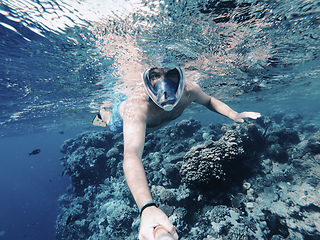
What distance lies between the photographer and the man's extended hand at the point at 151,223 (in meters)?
1.34

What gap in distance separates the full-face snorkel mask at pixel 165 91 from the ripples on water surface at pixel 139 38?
2.84 m

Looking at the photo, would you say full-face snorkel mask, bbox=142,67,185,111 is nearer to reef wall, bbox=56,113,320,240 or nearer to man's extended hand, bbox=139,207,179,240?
man's extended hand, bbox=139,207,179,240

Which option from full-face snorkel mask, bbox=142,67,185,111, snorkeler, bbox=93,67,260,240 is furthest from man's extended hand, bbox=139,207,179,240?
full-face snorkel mask, bbox=142,67,185,111

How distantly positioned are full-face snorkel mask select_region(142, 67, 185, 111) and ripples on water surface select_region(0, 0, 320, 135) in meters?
2.84

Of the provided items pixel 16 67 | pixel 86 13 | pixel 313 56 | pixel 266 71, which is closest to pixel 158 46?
pixel 86 13

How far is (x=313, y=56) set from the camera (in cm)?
1012

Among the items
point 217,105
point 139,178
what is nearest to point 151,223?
point 139,178

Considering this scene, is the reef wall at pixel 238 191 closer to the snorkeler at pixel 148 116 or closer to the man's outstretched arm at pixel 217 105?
the man's outstretched arm at pixel 217 105

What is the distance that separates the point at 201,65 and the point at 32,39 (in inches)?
346

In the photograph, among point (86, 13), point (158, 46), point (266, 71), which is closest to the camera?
point (86, 13)

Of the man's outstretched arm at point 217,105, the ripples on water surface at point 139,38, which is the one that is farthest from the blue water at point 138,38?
the man's outstretched arm at point 217,105

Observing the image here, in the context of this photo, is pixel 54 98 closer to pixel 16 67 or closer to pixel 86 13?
pixel 16 67

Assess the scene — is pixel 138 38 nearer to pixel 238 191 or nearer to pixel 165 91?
pixel 165 91

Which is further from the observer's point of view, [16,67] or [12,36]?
[16,67]
